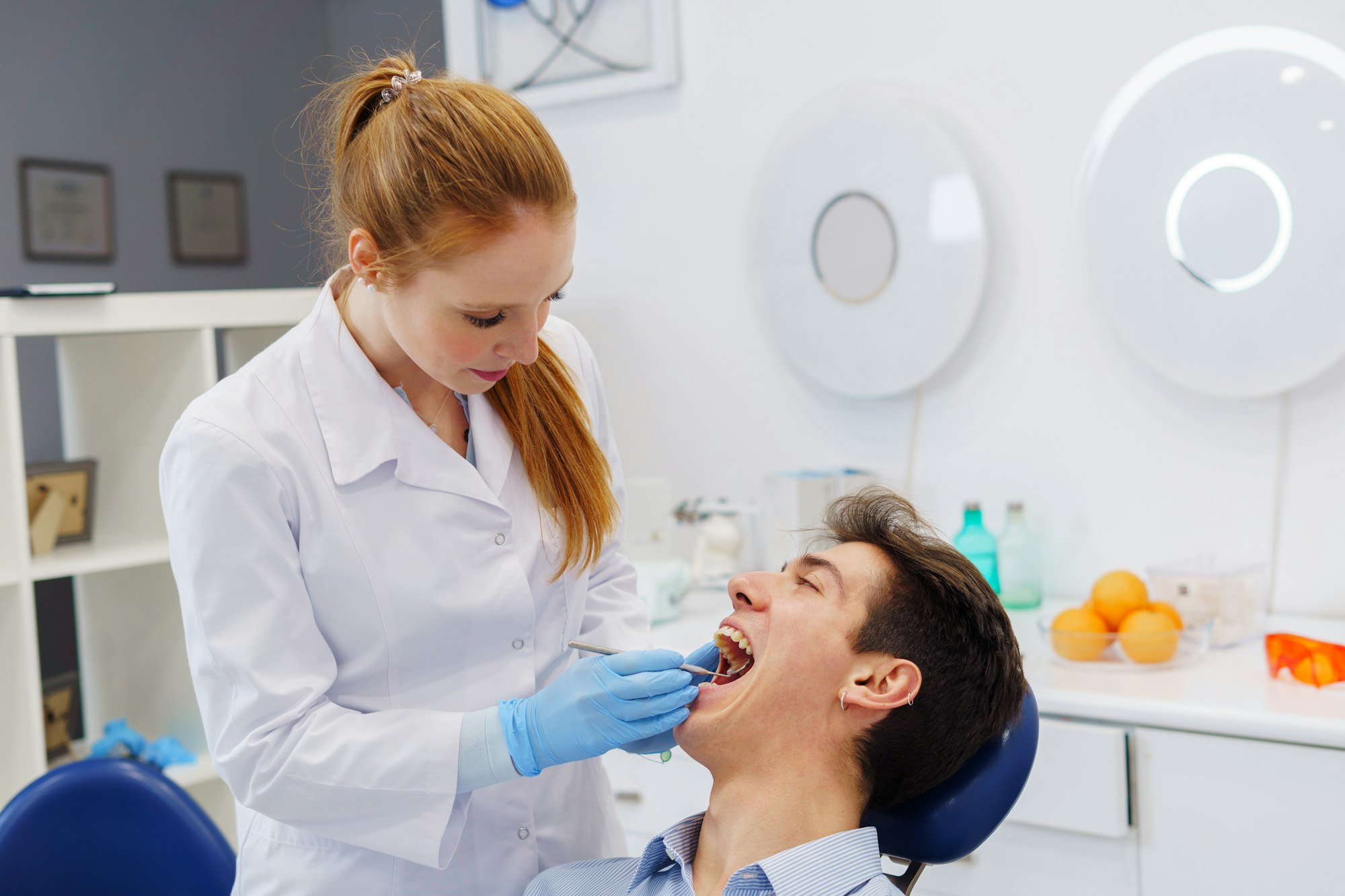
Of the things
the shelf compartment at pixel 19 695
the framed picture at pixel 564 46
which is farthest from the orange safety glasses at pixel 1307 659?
the shelf compartment at pixel 19 695

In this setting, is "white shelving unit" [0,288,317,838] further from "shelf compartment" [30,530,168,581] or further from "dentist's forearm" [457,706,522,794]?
"dentist's forearm" [457,706,522,794]

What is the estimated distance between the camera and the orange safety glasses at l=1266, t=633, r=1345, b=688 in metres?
1.53

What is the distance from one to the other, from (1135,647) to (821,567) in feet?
2.20

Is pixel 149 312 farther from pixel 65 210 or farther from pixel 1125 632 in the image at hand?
pixel 1125 632

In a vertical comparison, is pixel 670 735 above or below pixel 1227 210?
below

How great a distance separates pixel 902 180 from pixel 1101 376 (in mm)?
518

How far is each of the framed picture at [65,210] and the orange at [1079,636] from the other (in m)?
2.64

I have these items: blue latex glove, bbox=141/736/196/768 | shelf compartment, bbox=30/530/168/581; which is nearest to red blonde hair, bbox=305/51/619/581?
shelf compartment, bbox=30/530/168/581

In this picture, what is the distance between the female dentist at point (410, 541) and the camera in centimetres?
107

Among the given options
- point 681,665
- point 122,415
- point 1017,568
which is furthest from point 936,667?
point 122,415

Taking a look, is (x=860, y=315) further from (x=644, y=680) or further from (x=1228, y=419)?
(x=644, y=680)

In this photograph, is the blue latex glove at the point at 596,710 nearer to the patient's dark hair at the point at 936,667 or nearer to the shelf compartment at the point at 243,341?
the patient's dark hair at the point at 936,667

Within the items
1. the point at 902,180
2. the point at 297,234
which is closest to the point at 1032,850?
the point at 902,180

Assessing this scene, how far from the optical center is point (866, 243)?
84.7 inches
